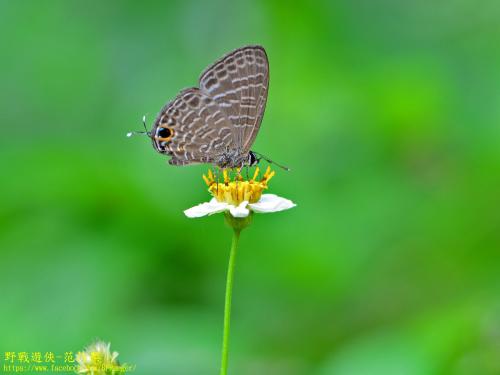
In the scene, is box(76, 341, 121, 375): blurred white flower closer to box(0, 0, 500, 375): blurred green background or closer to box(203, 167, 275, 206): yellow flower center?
box(203, 167, 275, 206): yellow flower center

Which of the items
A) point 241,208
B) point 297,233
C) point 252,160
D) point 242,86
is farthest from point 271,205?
point 297,233

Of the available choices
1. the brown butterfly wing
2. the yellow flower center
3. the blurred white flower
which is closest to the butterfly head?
the brown butterfly wing

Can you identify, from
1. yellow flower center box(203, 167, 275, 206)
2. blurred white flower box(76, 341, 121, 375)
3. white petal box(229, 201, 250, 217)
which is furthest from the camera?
yellow flower center box(203, 167, 275, 206)

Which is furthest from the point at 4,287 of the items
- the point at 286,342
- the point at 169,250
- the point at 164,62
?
the point at 164,62

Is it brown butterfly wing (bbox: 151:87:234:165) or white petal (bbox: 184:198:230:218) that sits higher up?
brown butterfly wing (bbox: 151:87:234:165)

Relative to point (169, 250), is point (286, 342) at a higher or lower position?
lower

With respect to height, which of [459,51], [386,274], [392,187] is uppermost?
[459,51]

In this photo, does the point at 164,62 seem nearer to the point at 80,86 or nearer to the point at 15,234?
the point at 80,86
